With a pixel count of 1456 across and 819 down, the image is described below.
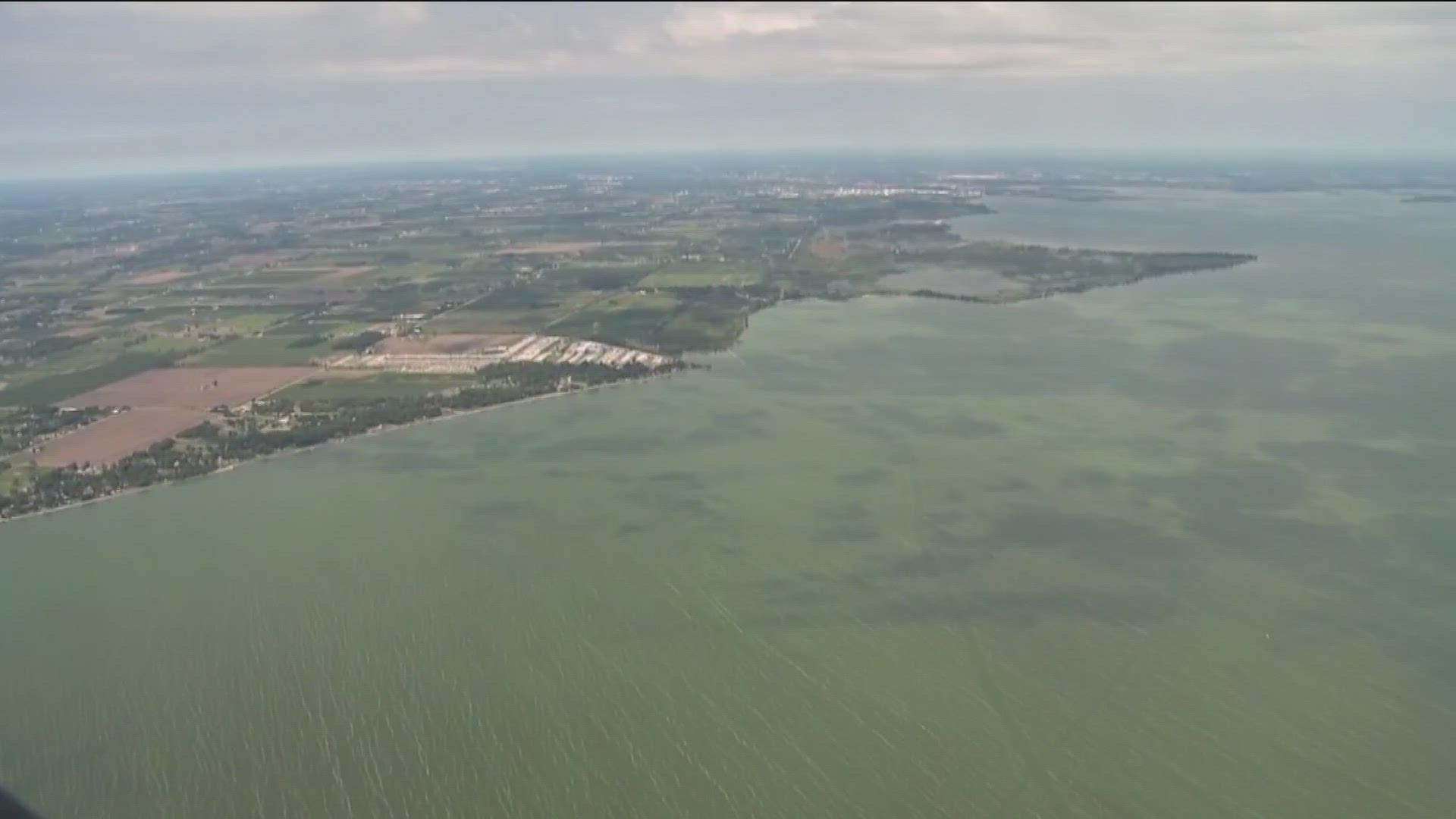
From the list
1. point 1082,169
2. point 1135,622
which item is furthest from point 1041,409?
point 1082,169

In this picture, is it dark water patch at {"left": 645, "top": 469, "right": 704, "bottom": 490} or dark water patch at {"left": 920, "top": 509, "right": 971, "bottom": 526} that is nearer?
dark water patch at {"left": 920, "top": 509, "right": 971, "bottom": 526}

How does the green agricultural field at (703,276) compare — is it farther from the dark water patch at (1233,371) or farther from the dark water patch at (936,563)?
the dark water patch at (936,563)

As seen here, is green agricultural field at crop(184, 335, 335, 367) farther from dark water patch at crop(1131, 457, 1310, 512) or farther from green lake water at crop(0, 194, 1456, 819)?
dark water patch at crop(1131, 457, 1310, 512)

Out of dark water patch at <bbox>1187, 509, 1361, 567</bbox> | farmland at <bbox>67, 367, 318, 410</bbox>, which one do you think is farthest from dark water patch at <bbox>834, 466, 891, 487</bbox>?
farmland at <bbox>67, 367, 318, 410</bbox>

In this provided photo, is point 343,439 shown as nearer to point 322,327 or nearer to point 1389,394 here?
point 322,327

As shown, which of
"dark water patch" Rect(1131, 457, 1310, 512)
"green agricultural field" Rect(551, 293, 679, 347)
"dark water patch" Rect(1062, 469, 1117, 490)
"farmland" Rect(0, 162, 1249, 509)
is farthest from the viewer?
"green agricultural field" Rect(551, 293, 679, 347)

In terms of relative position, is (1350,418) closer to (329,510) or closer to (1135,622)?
(1135,622)
